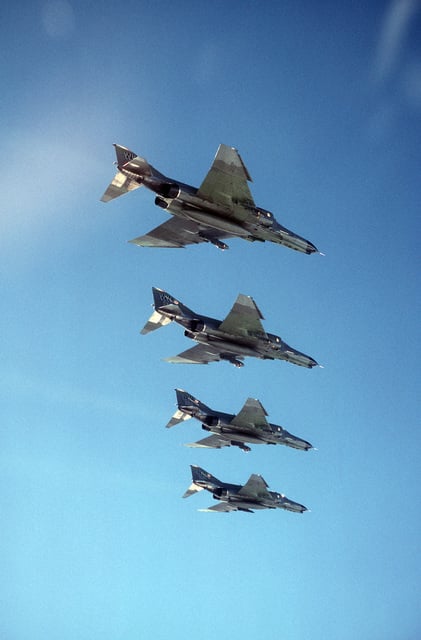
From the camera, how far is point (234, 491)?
260ft

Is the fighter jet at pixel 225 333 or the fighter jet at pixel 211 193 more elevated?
the fighter jet at pixel 211 193

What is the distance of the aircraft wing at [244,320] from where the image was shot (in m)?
56.0

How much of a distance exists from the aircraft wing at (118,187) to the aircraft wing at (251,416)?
28.9 meters

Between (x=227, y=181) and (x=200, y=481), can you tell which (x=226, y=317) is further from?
(x=200, y=481)

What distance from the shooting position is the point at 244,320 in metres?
57.2

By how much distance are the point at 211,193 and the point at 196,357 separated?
78.1ft

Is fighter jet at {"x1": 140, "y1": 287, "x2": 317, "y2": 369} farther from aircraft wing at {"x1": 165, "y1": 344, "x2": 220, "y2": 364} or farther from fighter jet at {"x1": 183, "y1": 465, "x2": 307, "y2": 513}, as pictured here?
fighter jet at {"x1": 183, "y1": 465, "x2": 307, "y2": 513}

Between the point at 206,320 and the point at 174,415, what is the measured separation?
19573mm

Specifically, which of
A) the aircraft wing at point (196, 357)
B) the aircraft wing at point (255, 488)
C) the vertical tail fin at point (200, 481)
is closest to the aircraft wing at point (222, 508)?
the vertical tail fin at point (200, 481)

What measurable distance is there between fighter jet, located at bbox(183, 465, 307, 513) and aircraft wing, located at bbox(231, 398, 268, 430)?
33.8 ft

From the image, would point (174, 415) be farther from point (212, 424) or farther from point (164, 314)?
point (164, 314)

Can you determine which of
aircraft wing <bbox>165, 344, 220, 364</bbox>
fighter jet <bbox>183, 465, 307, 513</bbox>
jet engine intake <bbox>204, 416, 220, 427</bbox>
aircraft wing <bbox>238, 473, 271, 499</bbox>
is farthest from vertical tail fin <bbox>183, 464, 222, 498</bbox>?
aircraft wing <bbox>165, 344, 220, 364</bbox>

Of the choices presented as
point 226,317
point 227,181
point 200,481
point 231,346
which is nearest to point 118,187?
point 227,181

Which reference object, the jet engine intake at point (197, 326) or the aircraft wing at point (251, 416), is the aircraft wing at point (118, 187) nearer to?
the jet engine intake at point (197, 326)
